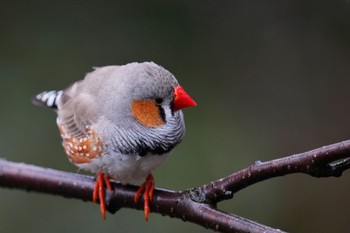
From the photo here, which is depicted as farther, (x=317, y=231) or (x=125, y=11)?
(x=125, y=11)

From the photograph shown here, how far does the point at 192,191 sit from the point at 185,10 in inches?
123

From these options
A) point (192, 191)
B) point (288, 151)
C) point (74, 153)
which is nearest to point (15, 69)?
point (288, 151)

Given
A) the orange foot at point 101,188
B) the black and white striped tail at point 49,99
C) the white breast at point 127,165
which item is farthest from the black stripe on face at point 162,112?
the black and white striped tail at point 49,99

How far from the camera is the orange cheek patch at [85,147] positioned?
113 inches

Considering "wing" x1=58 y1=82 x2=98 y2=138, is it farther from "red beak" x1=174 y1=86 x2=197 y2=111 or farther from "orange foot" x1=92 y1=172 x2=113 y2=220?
"red beak" x1=174 y1=86 x2=197 y2=111

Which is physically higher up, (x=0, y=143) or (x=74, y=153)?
(x=0, y=143)

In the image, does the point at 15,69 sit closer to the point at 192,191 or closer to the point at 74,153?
the point at 74,153

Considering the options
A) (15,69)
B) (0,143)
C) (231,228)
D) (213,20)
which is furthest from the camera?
(213,20)

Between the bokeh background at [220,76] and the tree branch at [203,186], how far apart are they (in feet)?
6.26

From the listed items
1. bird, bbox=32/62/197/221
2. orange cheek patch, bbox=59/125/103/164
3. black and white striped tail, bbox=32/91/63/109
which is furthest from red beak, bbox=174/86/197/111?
black and white striped tail, bbox=32/91/63/109

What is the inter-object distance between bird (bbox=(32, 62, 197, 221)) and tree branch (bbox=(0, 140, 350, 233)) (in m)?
0.05

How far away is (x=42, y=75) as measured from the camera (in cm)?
526

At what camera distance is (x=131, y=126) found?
2771mm

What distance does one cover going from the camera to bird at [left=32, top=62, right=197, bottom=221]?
2652 millimetres
